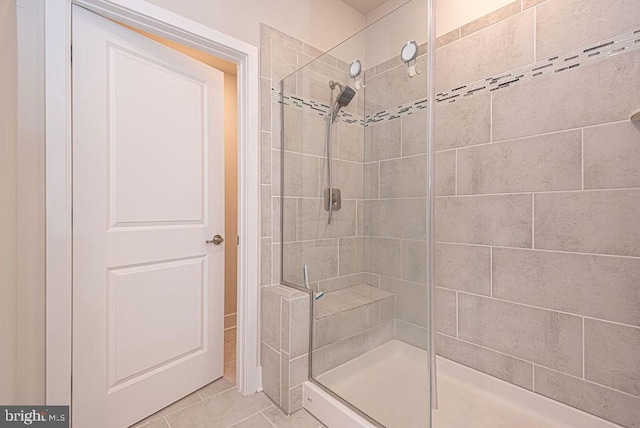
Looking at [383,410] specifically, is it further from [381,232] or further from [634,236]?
[634,236]

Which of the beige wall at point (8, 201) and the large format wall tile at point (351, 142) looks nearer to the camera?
the beige wall at point (8, 201)

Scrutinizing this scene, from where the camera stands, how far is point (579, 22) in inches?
49.1

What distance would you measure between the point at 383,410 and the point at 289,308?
0.61 meters

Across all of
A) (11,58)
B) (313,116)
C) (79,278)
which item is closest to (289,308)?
(79,278)

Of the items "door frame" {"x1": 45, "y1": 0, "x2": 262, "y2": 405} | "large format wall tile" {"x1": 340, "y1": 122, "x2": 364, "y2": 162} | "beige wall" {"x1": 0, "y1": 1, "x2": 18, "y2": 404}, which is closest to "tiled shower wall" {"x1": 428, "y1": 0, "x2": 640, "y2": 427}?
"large format wall tile" {"x1": 340, "y1": 122, "x2": 364, "y2": 162}

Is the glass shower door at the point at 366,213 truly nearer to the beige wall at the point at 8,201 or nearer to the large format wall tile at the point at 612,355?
the large format wall tile at the point at 612,355

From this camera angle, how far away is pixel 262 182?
1696 mm

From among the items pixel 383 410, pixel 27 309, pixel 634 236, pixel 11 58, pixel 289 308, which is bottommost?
pixel 383 410

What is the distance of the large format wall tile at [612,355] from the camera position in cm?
112

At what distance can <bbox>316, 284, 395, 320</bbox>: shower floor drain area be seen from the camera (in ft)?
4.41

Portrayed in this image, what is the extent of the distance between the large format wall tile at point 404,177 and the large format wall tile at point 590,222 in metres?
0.72

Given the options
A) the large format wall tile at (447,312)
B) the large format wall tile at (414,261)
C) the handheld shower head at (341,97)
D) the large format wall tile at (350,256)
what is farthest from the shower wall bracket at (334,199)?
the large format wall tile at (447,312)

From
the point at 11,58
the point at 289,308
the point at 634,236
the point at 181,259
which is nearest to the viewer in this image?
the point at 11,58

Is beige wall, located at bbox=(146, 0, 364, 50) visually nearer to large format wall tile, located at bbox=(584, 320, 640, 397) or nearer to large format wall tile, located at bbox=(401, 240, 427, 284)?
large format wall tile, located at bbox=(401, 240, 427, 284)
